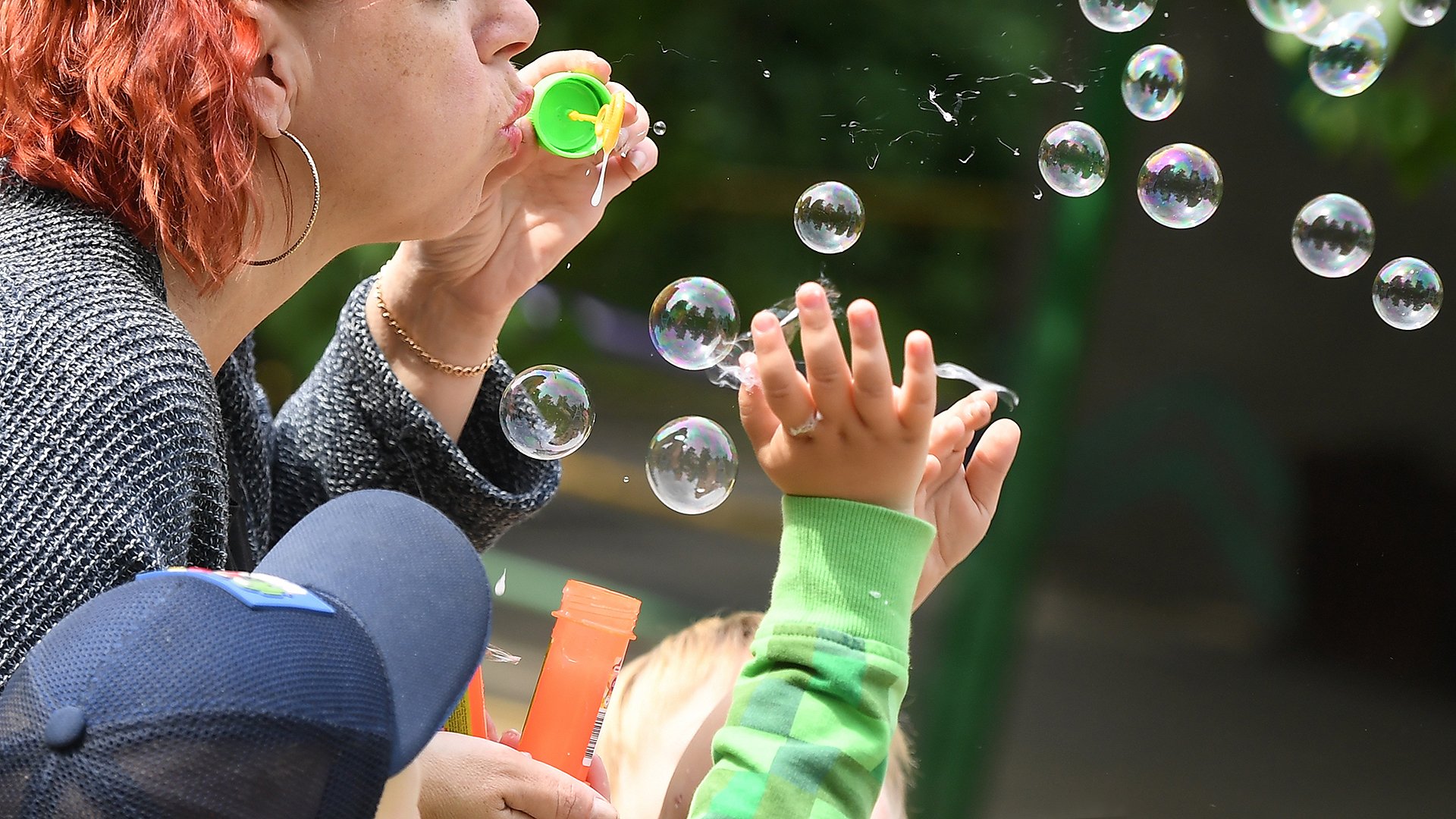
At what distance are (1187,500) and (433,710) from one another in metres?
2.75

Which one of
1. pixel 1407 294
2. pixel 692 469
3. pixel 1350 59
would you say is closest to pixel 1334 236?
pixel 1407 294

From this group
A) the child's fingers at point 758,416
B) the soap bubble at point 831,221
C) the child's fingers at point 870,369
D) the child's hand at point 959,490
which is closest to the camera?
the child's fingers at point 870,369

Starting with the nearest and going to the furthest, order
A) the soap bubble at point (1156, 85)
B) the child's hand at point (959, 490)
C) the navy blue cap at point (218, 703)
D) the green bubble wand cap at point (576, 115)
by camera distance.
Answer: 1. the navy blue cap at point (218, 703)
2. the child's hand at point (959, 490)
3. the green bubble wand cap at point (576, 115)
4. the soap bubble at point (1156, 85)

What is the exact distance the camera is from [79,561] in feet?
2.89

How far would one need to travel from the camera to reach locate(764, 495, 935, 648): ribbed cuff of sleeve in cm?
105

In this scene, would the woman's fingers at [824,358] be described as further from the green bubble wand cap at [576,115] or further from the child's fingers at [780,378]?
the green bubble wand cap at [576,115]

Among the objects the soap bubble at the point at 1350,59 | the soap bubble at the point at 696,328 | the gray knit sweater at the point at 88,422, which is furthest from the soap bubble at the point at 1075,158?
the gray knit sweater at the point at 88,422

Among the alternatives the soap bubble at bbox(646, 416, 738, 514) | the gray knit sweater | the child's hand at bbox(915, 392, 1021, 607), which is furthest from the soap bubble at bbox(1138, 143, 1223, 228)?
the gray knit sweater

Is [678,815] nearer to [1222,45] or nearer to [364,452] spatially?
[364,452]

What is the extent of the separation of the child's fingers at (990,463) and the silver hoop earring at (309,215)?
0.65 meters

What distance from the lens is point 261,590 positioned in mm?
801

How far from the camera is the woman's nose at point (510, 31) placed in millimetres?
1254

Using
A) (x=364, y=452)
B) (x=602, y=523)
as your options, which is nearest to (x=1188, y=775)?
(x=602, y=523)

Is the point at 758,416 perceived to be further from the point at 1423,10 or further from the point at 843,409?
the point at 1423,10
